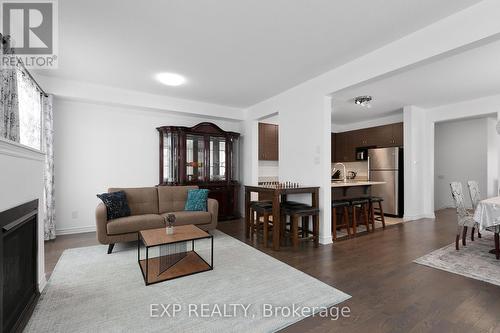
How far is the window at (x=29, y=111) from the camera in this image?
9.98ft

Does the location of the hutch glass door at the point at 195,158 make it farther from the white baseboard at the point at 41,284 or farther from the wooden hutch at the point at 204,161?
the white baseboard at the point at 41,284

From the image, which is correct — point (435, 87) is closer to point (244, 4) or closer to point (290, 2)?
point (290, 2)

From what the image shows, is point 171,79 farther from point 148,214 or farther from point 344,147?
point 344,147

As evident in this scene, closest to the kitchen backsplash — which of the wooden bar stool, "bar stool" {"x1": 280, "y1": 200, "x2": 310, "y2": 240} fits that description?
"bar stool" {"x1": 280, "y1": 200, "x2": 310, "y2": 240}

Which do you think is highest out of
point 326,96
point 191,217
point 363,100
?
A: point 363,100

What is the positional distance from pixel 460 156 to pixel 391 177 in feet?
9.66

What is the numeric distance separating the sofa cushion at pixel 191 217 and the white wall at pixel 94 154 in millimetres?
1641

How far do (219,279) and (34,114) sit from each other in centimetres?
362

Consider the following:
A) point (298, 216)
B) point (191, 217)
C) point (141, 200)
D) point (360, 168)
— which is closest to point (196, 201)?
point (191, 217)

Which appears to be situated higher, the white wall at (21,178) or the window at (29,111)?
the window at (29,111)

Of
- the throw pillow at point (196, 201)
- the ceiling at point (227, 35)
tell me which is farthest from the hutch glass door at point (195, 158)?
the ceiling at point (227, 35)

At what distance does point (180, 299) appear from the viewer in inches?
82.2

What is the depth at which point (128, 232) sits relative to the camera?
3303mm

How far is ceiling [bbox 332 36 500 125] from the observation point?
3.12 meters
